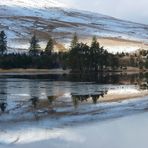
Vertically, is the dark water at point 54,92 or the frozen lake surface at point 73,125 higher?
the frozen lake surface at point 73,125

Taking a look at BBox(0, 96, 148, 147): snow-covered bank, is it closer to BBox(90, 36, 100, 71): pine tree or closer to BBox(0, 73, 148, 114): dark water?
BBox(0, 73, 148, 114): dark water

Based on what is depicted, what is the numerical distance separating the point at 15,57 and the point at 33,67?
213 inches

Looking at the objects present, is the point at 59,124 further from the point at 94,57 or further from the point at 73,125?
the point at 94,57

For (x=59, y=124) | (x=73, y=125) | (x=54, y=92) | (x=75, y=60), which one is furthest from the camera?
(x=75, y=60)

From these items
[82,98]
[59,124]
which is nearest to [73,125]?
[59,124]

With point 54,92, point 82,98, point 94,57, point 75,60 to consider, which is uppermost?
point 94,57

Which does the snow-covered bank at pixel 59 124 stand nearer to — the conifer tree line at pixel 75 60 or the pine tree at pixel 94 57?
the conifer tree line at pixel 75 60

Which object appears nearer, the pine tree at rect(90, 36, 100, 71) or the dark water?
the dark water

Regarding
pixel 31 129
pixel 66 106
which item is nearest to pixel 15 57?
pixel 66 106

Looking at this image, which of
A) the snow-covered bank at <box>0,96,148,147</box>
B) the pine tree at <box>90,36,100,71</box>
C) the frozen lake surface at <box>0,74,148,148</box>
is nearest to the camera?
the frozen lake surface at <box>0,74,148,148</box>

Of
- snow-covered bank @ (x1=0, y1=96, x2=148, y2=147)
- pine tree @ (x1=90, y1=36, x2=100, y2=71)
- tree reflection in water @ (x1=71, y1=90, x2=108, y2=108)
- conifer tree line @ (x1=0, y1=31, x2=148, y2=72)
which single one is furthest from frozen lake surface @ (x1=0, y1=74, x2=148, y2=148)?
pine tree @ (x1=90, y1=36, x2=100, y2=71)

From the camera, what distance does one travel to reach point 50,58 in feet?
413

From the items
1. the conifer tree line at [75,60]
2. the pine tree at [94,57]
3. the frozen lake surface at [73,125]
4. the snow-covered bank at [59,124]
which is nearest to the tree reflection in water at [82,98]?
Answer: the frozen lake surface at [73,125]

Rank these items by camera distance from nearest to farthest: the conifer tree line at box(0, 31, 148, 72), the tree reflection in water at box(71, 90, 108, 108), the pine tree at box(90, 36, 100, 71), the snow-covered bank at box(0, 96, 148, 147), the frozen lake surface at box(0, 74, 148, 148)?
the frozen lake surface at box(0, 74, 148, 148)
the snow-covered bank at box(0, 96, 148, 147)
the tree reflection in water at box(71, 90, 108, 108)
the conifer tree line at box(0, 31, 148, 72)
the pine tree at box(90, 36, 100, 71)
